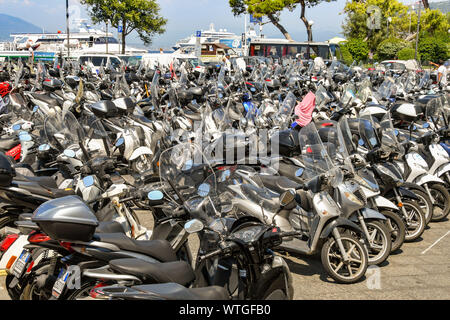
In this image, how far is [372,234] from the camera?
193 inches

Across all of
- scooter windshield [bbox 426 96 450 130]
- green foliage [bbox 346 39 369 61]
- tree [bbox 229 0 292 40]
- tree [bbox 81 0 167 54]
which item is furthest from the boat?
scooter windshield [bbox 426 96 450 130]

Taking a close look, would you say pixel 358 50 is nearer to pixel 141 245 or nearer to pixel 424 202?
pixel 424 202

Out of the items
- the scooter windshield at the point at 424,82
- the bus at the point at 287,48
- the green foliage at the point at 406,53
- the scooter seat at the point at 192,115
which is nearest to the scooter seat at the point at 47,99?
the scooter seat at the point at 192,115

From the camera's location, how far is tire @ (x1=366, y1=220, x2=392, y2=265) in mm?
4824

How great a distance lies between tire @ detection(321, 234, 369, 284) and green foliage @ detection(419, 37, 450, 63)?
34436 mm

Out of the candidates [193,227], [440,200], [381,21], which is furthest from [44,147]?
[381,21]

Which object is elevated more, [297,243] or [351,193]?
[351,193]

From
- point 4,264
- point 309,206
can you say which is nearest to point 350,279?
point 309,206

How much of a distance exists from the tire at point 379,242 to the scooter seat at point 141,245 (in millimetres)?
2313

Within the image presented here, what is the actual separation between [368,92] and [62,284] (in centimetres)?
898

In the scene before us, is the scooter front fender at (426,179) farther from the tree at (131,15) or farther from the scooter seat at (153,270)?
the tree at (131,15)

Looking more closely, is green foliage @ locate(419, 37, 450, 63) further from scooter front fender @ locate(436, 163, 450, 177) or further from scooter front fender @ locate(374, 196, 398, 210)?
scooter front fender @ locate(374, 196, 398, 210)

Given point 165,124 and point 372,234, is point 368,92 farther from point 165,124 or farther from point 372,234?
point 372,234

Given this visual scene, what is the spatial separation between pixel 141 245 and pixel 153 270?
0.46 m
